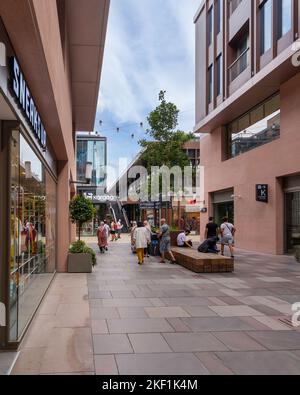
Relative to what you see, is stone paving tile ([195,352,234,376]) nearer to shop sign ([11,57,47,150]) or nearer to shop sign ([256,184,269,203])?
shop sign ([11,57,47,150])

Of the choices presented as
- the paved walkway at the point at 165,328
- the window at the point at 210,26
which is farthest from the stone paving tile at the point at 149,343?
the window at the point at 210,26

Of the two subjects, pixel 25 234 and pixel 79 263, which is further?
pixel 79 263

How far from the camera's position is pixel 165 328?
7.19 metres

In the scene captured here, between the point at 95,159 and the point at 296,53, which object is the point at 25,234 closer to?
the point at 296,53

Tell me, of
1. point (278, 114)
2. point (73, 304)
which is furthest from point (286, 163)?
point (73, 304)

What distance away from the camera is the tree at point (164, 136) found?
1120 inches

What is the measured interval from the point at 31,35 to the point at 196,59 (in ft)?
99.8

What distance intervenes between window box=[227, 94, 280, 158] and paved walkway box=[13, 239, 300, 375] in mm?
10839

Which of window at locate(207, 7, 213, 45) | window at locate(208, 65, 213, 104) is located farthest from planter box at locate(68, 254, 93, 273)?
window at locate(207, 7, 213, 45)

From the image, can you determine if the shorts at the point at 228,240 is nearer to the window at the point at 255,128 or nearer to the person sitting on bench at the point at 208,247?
the person sitting on bench at the point at 208,247

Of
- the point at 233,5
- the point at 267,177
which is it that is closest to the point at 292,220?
the point at 267,177

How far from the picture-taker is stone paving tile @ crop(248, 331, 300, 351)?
6203 mm

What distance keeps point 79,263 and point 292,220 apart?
10.1 meters
